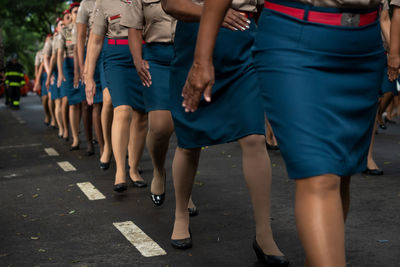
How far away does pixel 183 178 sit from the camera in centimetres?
434

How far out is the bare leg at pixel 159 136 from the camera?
5297 mm

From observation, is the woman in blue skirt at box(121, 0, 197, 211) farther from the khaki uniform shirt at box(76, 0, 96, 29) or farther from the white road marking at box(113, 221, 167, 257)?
the khaki uniform shirt at box(76, 0, 96, 29)

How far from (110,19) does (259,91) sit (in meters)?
3.76

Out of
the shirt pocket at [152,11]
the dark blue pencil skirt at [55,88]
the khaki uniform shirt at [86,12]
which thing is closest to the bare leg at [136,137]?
the shirt pocket at [152,11]

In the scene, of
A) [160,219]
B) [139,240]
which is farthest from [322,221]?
[160,219]

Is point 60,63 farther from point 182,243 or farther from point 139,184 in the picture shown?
point 182,243

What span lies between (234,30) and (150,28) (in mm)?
1630

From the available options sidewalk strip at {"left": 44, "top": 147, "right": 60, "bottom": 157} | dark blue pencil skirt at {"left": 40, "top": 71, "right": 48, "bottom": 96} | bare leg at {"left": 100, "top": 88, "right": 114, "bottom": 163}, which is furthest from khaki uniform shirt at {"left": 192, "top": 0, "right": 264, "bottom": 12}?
dark blue pencil skirt at {"left": 40, "top": 71, "right": 48, "bottom": 96}

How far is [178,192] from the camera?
440 cm

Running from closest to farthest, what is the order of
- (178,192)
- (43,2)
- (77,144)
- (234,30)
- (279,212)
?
(234,30) < (178,192) < (279,212) < (77,144) < (43,2)

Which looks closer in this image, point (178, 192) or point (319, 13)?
point (319, 13)

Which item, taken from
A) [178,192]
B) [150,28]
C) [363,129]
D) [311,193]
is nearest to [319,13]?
[363,129]

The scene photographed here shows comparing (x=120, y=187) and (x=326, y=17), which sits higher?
(x=326, y=17)

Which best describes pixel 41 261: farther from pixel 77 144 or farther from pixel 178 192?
pixel 77 144
